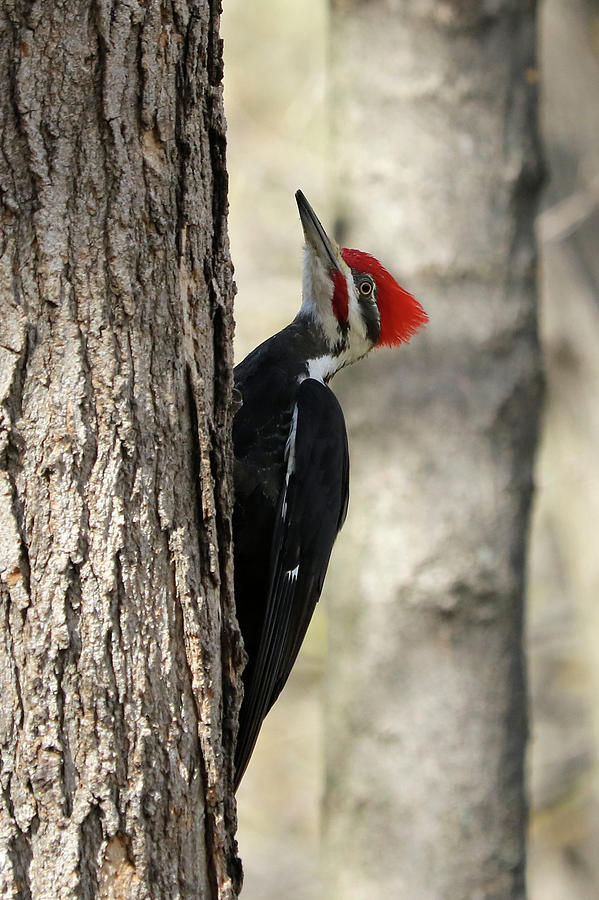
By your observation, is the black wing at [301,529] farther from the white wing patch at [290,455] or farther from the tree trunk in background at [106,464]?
the tree trunk in background at [106,464]

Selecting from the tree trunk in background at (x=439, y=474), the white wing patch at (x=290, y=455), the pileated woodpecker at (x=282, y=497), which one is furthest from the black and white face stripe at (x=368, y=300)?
the white wing patch at (x=290, y=455)

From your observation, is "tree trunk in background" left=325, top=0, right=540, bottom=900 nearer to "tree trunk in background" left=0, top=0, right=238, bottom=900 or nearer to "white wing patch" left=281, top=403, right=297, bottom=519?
"white wing patch" left=281, top=403, right=297, bottom=519

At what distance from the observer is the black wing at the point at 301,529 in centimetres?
265

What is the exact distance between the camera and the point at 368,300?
3.52 m

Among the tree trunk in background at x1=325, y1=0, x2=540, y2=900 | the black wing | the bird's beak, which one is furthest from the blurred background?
the black wing

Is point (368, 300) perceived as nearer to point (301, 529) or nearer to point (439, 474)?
point (439, 474)

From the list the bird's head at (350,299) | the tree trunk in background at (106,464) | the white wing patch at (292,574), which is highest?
the bird's head at (350,299)

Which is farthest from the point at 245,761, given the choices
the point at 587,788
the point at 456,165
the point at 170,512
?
the point at 587,788

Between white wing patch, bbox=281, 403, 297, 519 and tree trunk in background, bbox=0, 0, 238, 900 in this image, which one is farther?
white wing patch, bbox=281, 403, 297, 519

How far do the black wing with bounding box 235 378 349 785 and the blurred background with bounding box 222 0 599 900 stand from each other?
95 cm

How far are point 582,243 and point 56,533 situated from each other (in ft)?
14.0

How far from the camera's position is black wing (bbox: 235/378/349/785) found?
104 inches

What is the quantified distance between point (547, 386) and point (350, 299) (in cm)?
225

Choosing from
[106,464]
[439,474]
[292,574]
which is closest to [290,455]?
[292,574]
